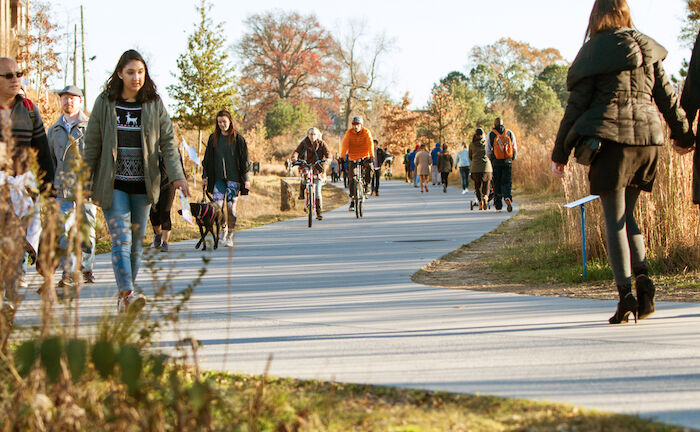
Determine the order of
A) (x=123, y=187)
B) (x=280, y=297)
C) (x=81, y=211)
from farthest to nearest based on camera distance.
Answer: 1. (x=280, y=297)
2. (x=123, y=187)
3. (x=81, y=211)

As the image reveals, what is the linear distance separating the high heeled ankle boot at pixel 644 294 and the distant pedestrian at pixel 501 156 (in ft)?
39.3

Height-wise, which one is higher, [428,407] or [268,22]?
[268,22]

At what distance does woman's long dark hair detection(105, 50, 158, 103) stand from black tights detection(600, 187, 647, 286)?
3.24 metres

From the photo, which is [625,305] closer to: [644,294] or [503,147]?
[644,294]

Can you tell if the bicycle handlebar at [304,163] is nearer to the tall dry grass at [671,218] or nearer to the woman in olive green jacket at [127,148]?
the tall dry grass at [671,218]

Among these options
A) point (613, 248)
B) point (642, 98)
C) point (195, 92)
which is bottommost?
point (613, 248)

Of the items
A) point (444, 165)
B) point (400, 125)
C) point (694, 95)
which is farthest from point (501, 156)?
point (400, 125)

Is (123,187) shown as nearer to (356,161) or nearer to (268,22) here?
(356,161)

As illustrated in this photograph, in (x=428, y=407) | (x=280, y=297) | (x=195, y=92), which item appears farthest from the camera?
(x=195, y=92)

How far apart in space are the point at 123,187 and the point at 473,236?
7.40 m

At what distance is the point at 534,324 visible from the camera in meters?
5.52

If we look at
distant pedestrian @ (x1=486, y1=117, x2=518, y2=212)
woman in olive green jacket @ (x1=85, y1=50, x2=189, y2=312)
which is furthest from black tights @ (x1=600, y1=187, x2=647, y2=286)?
distant pedestrian @ (x1=486, y1=117, x2=518, y2=212)

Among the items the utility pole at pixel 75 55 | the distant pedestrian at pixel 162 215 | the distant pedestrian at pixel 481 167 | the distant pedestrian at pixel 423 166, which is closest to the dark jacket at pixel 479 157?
the distant pedestrian at pixel 481 167

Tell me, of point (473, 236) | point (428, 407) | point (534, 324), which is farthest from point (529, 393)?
point (473, 236)
